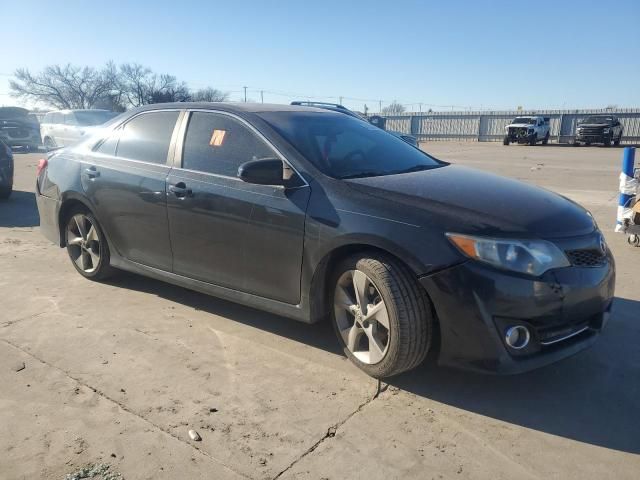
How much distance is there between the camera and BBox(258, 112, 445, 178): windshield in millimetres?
3480

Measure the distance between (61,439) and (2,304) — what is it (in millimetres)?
2311

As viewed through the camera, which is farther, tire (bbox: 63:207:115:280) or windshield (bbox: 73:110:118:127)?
windshield (bbox: 73:110:118:127)

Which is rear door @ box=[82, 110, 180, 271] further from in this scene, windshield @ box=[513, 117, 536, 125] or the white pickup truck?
windshield @ box=[513, 117, 536, 125]

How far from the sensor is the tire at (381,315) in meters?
2.83

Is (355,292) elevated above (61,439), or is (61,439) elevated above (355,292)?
(355,292)

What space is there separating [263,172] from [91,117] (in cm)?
1693

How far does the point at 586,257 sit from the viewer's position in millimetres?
2961

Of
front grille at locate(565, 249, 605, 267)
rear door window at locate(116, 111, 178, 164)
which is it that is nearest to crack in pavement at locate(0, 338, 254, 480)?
rear door window at locate(116, 111, 178, 164)

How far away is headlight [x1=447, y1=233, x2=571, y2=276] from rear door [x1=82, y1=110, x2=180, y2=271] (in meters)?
2.32

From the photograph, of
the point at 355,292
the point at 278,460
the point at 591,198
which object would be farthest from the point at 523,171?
the point at 278,460

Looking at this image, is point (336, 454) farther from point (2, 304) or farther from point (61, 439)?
point (2, 304)

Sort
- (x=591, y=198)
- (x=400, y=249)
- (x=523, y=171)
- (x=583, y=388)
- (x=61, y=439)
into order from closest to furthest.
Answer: (x=61, y=439) → (x=400, y=249) → (x=583, y=388) → (x=591, y=198) → (x=523, y=171)

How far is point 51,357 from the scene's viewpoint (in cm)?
343

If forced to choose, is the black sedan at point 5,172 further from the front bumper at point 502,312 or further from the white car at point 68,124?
the front bumper at point 502,312
